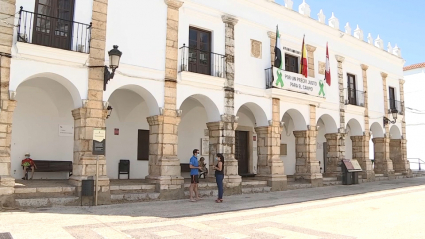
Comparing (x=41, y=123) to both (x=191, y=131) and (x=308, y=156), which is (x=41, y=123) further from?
(x=308, y=156)

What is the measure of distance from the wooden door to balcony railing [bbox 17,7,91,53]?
280 inches

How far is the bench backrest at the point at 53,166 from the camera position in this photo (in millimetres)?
9156

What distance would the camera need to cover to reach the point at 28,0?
7461mm

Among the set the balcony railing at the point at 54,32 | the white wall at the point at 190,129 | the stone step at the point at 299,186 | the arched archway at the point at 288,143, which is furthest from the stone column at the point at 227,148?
the arched archway at the point at 288,143

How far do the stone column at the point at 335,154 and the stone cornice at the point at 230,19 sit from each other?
621cm

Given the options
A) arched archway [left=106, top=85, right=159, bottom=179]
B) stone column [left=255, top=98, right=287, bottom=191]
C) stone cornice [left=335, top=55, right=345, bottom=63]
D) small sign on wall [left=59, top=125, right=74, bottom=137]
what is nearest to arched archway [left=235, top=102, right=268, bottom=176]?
stone column [left=255, top=98, right=287, bottom=191]

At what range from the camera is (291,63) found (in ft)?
41.3

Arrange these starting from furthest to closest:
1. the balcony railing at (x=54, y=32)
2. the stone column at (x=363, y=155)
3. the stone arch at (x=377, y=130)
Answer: the stone arch at (x=377, y=130), the stone column at (x=363, y=155), the balcony railing at (x=54, y=32)

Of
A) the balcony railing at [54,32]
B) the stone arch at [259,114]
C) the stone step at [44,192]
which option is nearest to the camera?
the stone step at [44,192]

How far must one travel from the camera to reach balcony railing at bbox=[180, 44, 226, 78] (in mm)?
10008

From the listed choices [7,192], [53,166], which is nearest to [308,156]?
[53,166]

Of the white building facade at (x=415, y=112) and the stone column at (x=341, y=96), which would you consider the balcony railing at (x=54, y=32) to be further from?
the white building facade at (x=415, y=112)

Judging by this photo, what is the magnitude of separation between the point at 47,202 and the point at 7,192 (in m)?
0.76

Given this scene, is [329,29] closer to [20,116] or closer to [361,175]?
[361,175]
